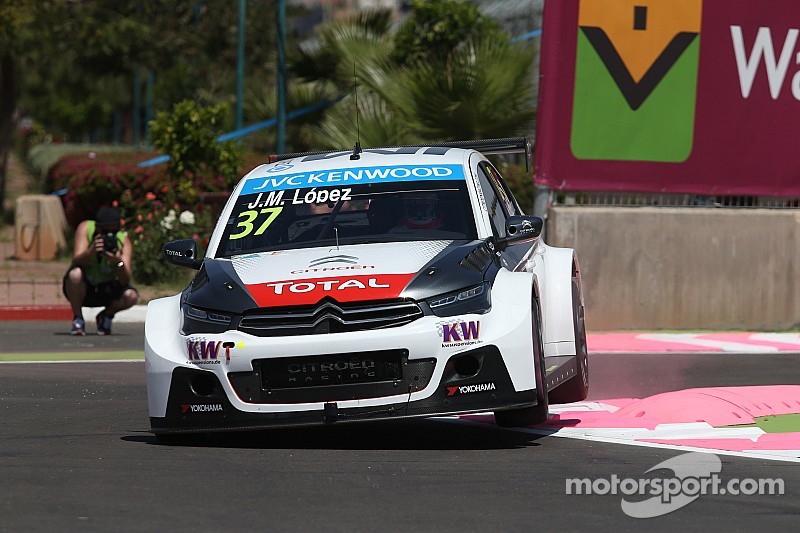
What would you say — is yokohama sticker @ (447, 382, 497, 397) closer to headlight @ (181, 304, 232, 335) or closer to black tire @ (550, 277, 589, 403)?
headlight @ (181, 304, 232, 335)

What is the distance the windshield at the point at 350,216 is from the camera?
863cm

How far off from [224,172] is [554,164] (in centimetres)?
713

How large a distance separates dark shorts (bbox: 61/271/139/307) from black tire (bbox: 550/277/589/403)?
6.16 m

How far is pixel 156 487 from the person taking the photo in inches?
263

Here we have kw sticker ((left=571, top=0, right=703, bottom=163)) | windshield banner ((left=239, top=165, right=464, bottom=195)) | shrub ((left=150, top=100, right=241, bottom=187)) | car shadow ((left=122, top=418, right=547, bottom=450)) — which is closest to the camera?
car shadow ((left=122, top=418, right=547, bottom=450))

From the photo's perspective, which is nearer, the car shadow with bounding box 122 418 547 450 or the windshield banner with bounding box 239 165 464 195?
the car shadow with bounding box 122 418 547 450

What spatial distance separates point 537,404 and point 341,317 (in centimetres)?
111

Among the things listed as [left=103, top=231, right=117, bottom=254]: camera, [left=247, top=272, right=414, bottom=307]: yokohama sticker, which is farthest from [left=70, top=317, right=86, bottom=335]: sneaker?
[left=247, top=272, right=414, bottom=307]: yokohama sticker

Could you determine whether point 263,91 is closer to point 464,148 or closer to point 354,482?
point 464,148

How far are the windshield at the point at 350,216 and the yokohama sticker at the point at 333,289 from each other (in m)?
0.88

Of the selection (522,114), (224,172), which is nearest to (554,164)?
(522,114)

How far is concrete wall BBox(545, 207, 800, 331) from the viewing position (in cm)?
1516

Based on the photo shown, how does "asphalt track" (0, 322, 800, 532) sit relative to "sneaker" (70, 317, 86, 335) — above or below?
above

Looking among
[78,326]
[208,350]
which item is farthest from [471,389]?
[78,326]
